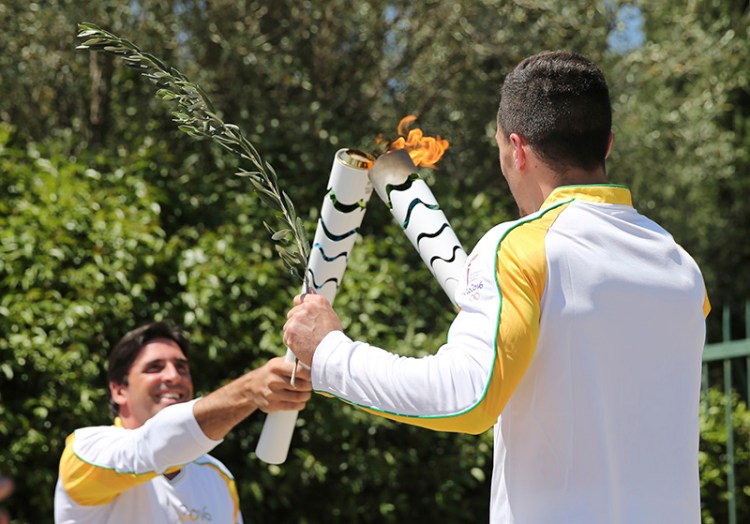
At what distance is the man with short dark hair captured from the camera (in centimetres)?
202

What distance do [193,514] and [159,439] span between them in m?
0.61

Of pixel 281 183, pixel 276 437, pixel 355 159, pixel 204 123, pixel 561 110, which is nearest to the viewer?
pixel 561 110

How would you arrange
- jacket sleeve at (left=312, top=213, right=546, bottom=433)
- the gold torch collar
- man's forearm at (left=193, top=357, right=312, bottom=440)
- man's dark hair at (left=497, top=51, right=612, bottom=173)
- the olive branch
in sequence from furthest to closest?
man's forearm at (left=193, top=357, right=312, bottom=440)
the gold torch collar
the olive branch
man's dark hair at (left=497, top=51, right=612, bottom=173)
jacket sleeve at (left=312, top=213, right=546, bottom=433)

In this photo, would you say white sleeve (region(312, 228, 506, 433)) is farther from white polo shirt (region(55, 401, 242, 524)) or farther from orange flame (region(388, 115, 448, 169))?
white polo shirt (region(55, 401, 242, 524))

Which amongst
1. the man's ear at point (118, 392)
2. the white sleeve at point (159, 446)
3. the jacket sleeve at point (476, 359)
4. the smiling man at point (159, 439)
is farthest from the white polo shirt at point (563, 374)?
the man's ear at point (118, 392)

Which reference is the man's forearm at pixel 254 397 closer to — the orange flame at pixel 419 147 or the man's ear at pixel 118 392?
the orange flame at pixel 419 147

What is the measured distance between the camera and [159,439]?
10.8 feet

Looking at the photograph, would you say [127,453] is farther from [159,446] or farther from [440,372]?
[440,372]

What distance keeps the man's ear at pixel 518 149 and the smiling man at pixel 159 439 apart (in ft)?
3.19

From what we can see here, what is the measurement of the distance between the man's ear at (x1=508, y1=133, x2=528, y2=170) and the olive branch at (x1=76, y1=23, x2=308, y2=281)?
65cm

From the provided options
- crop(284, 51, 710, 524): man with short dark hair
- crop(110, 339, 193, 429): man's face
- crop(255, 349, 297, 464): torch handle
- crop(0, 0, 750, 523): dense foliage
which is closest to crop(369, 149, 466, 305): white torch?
crop(284, 51, 710, 524): man with short dark hair

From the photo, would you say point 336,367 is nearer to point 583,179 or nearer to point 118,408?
point 583,179

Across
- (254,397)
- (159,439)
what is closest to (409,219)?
(254,397)

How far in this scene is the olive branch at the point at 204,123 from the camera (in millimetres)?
2646
